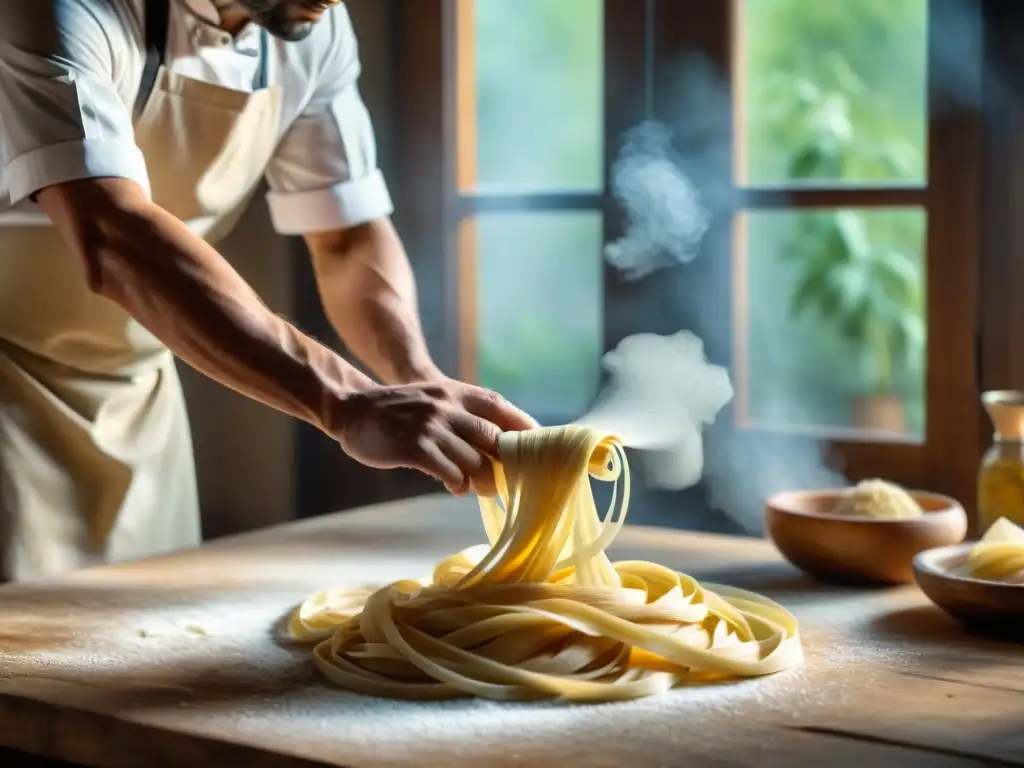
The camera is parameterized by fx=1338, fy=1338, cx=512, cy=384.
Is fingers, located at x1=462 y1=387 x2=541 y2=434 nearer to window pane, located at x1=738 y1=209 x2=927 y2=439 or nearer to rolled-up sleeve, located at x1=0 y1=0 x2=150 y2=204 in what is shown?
rolled-up sleeve, located at x1=0 y1=0 x2=150 y2=204

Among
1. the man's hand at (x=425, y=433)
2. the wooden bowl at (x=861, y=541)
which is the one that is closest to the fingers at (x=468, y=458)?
the man's hand at (x=425, y=433)

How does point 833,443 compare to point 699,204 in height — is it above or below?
below

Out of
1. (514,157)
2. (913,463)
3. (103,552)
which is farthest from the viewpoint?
(514,157)

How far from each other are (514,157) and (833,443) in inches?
44.8

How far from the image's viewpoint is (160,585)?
6.58 ft

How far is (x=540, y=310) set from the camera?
344cm

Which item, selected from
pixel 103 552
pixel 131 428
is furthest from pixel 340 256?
pixel 103 552

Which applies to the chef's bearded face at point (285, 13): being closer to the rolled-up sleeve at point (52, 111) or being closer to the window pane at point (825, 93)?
the rolled-up sleeve at point (52, 111)

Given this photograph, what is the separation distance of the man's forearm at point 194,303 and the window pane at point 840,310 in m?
1.49

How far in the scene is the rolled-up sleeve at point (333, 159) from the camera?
2.50 m

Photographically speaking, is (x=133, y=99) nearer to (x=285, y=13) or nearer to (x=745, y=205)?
(x=285, y=13)

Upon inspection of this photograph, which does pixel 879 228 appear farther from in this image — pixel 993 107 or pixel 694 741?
pixel 694 741

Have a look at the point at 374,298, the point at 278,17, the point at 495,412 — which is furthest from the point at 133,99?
the point at 495,412

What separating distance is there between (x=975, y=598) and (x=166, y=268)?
3.72ft
